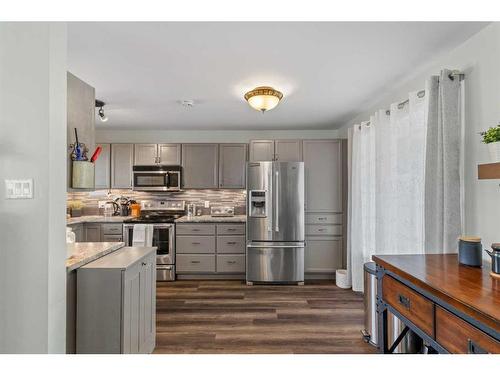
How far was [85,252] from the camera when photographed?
7.47ft

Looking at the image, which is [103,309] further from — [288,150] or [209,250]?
[288,150]

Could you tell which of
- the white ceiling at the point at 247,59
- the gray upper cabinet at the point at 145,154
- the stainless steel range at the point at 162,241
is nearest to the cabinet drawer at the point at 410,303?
the white ceiling at the point at 247,59

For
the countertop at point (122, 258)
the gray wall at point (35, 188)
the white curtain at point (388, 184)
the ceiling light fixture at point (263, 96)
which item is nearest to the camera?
the gray wall at point (35, 188)

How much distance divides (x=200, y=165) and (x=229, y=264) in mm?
1661

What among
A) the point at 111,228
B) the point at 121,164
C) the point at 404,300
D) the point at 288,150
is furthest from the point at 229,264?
the point at 404,300

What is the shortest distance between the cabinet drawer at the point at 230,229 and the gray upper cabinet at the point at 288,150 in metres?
1.20

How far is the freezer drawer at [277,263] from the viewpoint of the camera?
4605mm

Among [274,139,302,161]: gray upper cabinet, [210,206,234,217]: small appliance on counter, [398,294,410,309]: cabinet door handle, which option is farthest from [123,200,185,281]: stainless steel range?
[398,294,410,309]: cabinet door handle

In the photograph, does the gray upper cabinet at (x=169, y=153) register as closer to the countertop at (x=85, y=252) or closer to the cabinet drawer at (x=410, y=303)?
the countertop at (x=85, y=252)

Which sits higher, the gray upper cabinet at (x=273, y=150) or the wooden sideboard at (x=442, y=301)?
the gray upper cabinet at (x=273, y=150)

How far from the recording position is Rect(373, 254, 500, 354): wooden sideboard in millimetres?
1157

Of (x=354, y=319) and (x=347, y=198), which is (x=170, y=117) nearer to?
(x=347, y=198)
